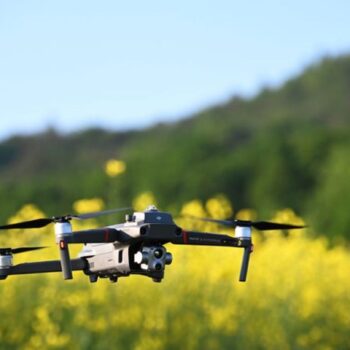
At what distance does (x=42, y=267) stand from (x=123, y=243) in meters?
0.40

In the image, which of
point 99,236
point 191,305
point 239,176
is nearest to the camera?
point 99,236

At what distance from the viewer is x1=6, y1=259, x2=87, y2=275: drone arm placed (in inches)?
195

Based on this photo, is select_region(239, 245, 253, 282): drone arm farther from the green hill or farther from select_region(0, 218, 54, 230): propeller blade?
the green hill

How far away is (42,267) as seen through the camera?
509 centimetres

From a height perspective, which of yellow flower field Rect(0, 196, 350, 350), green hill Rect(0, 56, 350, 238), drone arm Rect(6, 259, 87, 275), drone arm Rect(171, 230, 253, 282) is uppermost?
green hill Rect(0, 56, 350, 238)

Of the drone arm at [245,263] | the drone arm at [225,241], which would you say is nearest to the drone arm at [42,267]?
the drone arm at [225,241]

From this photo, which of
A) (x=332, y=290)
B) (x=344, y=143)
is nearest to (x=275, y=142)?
(x=344, y=143)

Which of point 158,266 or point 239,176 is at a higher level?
point 239,176

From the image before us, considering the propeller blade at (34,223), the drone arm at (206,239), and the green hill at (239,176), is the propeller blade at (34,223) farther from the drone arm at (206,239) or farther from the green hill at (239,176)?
the green hill at (239,176)

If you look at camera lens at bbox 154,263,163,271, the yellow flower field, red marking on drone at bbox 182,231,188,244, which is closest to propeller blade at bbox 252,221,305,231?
red marking on drone at bbox 182,231,188,244

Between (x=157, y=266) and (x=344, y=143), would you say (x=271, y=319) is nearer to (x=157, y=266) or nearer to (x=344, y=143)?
(x=157, y=266)

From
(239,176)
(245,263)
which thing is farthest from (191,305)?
(239,176)

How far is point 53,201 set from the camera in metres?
76.2

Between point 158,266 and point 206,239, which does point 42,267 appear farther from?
point 206,239
